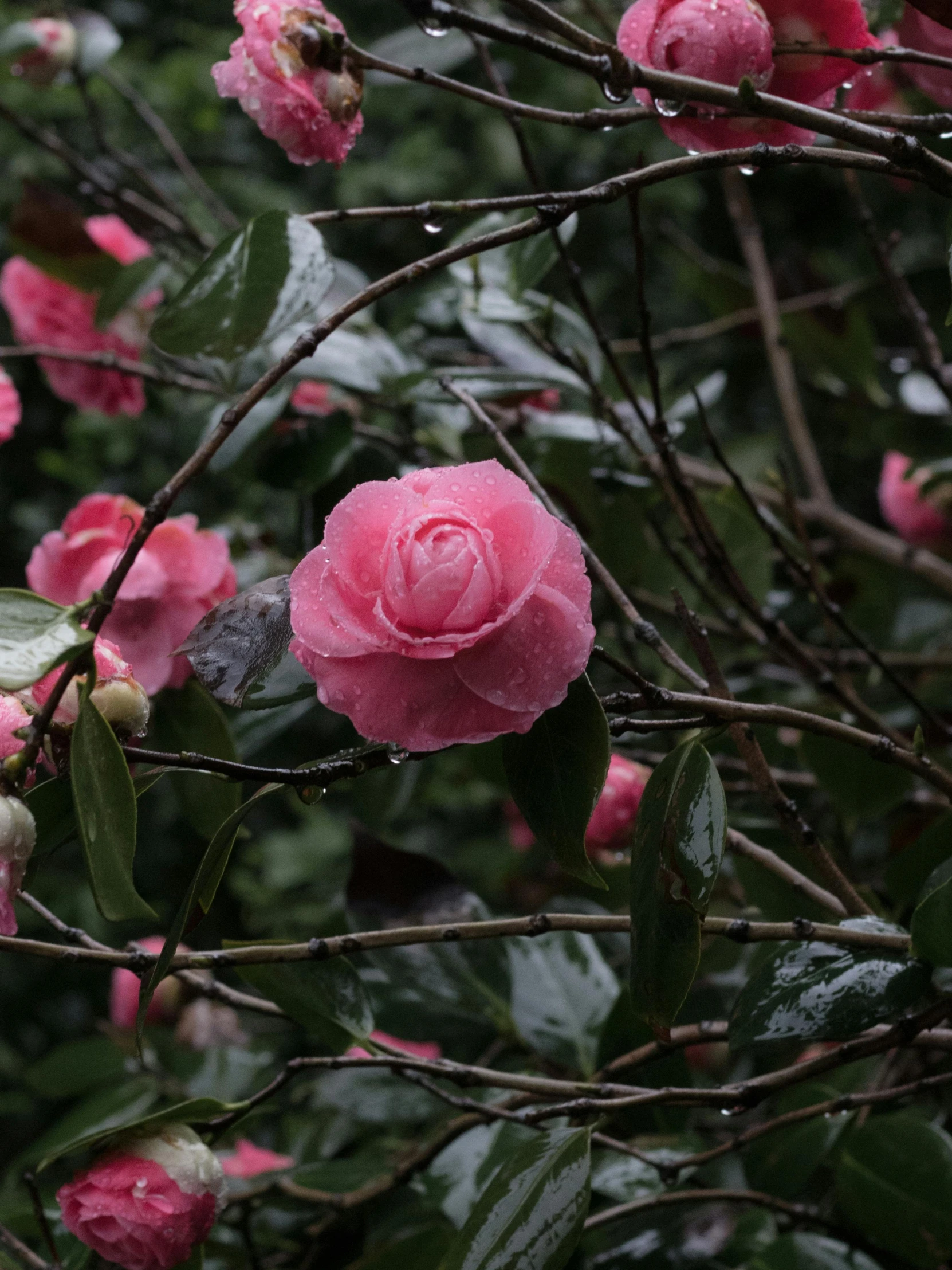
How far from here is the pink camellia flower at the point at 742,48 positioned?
0.45 m

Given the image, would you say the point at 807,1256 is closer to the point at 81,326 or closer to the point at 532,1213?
the point at 532,1213

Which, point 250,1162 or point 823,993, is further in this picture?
point 250,1162

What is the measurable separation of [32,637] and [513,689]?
14 cm

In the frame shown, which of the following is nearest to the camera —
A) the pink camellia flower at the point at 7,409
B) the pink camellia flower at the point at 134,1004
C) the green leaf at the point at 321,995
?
the green leaf at the point at 321,995

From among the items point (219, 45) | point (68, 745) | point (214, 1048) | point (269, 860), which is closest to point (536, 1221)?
point (68, 745)

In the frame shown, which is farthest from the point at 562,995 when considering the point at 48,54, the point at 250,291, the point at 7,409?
the point at 48,54

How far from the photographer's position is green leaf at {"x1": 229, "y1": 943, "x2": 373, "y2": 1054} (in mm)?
549

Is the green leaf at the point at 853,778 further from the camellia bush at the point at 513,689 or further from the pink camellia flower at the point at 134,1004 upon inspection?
the pink camellia flower at the point at 134,1004

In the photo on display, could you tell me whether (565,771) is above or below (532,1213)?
above

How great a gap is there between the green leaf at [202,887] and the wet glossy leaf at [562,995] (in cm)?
30

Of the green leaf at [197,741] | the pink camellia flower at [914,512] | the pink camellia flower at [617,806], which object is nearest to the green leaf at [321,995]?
the green leaf at [197,741]

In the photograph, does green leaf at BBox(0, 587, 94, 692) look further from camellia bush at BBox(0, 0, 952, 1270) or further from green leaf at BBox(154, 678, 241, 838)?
green leaf at BBox(154, 678, 241, 838)

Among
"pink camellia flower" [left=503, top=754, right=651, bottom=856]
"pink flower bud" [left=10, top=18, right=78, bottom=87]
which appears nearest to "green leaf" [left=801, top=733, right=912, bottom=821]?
"pink camellia flower" [left=503, top=754, right=651, bottom=856]

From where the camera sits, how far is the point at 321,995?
56 centimetres
